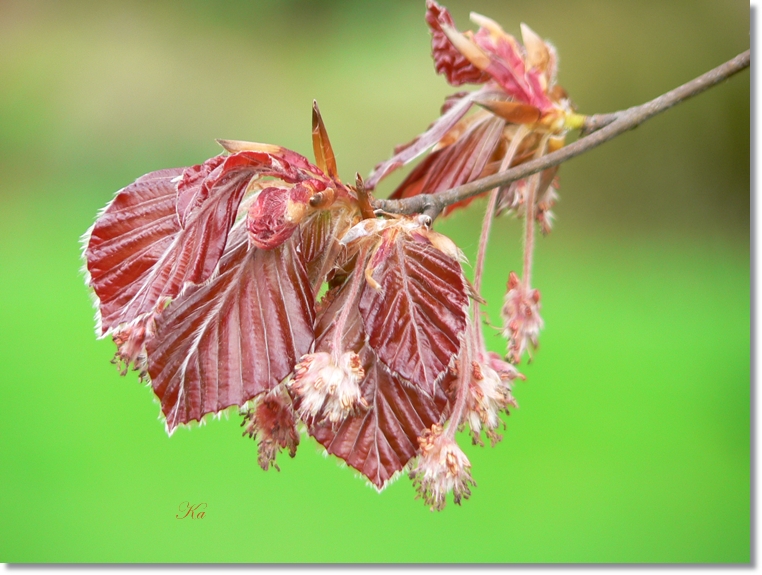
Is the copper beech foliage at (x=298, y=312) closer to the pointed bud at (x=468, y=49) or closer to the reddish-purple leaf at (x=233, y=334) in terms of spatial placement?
the reddish-purple leaf at (x=233, y=334)

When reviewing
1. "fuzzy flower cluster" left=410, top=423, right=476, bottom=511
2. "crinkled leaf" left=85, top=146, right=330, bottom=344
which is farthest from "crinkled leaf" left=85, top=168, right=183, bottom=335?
"fuzzy flower cluster" left=410, top=423, right=476, bottom=511

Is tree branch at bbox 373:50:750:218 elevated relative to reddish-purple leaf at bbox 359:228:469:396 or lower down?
elevated

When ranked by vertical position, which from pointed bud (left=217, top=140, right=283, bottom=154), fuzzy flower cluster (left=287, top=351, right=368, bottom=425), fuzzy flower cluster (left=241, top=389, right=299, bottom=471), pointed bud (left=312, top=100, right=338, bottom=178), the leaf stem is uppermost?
pointed bud (left=312, top=100, right=338, bottom=178)

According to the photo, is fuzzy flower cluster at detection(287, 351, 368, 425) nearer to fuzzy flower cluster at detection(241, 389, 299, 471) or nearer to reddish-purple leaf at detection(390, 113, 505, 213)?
fuzzy flower cluster at detection(241, 389, 299, 471)

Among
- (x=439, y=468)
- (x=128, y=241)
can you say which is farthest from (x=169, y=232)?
(x=439, y=468)

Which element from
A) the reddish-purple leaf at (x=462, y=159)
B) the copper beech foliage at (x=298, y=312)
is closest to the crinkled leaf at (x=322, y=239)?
the copper beech foliage at (x=298, y=312)

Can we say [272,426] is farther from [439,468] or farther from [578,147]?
[578,147]

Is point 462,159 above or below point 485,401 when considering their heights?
above
